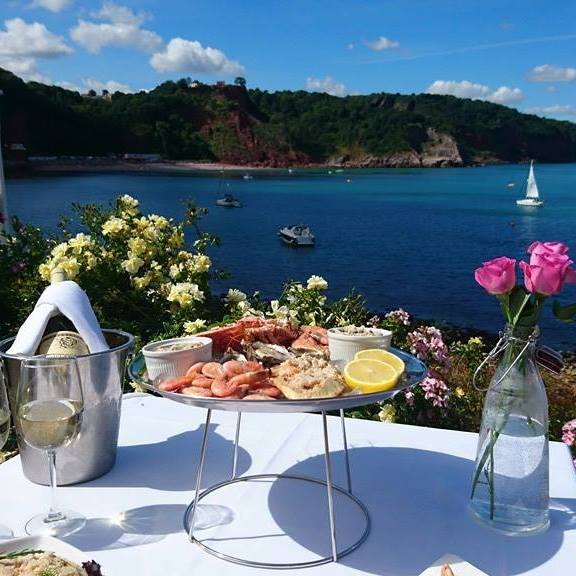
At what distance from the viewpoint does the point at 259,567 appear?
1254mm

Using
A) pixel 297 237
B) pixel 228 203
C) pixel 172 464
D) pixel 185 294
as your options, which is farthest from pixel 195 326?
pixel 228 203

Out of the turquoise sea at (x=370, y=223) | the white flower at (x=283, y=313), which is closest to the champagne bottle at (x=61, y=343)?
the white flower at (x=283, y=313)

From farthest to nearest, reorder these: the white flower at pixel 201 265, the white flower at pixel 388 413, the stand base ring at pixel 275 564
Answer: the white flower at pixel 201 265 < the white flower at pixel 388 413 < the stand base ring at pixel 275 564

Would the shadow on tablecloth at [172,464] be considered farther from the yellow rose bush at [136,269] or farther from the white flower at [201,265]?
the white flower at [201,265]

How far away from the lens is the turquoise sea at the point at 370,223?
22797mm

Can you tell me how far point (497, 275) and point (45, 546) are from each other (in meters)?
0.99

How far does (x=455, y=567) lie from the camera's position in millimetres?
1167

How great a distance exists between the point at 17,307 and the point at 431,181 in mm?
75479

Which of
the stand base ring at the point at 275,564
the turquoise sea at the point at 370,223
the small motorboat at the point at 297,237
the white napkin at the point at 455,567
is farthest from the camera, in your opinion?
the small motorboat at the point at 297,237

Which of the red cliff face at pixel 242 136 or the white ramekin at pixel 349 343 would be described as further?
the red cliff face at pixel 242 136

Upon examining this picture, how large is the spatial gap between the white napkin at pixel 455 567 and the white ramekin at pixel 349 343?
0.49 m

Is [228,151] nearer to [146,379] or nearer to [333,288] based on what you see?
[333,288]

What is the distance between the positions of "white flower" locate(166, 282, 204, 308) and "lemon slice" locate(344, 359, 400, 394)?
2353 mm

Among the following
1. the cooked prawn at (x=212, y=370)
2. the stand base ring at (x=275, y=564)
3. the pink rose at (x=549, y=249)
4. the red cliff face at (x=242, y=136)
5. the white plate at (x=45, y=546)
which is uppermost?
the red cliff face at (x=242, y=136)
